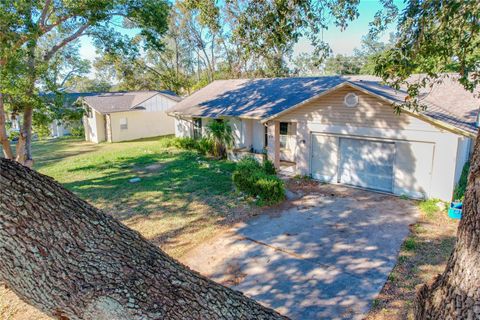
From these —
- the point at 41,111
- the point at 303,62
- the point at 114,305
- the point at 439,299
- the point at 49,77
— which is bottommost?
the point at 439,299

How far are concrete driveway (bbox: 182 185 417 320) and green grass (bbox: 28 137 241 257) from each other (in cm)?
119

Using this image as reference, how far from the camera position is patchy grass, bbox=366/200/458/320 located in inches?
220

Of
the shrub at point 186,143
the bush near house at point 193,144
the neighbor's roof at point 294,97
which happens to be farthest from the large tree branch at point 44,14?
the shrub at point 186,143

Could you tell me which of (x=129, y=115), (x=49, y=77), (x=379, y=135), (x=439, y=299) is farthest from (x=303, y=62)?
(x=439, y=299)

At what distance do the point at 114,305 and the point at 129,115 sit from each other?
26136 mm

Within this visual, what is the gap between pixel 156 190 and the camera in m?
12.6

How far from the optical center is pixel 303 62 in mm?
40906

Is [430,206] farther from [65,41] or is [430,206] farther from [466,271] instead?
[65,41]

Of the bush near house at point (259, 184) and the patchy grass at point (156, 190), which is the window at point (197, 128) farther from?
the bush near house at point (259, 184)

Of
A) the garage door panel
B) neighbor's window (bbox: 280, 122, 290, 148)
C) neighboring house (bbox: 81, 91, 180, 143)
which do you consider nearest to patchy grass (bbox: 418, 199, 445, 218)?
the garage door panel

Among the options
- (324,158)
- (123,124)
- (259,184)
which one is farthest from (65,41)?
(123,124)

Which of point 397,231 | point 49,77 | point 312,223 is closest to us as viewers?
point 397,231

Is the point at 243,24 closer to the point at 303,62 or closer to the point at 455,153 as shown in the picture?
the point at 455,153

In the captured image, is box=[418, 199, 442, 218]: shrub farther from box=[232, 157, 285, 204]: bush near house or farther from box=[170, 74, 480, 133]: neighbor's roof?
box=[232, 157, 285, 204]: bush near house
